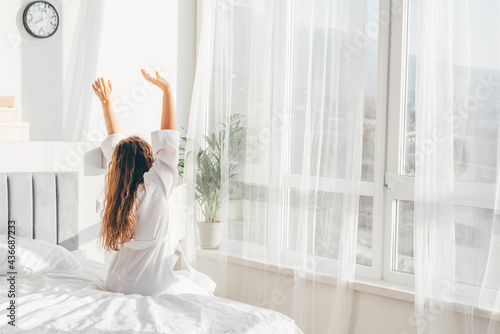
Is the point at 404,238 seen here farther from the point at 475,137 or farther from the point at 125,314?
the point at 125,314

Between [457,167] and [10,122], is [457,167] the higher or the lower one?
the lower one

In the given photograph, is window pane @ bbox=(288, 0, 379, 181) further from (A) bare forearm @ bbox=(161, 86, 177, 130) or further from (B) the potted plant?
(A) bare forearm @ bbox=(161, 86, 177, 130)

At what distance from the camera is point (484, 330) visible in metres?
2.58

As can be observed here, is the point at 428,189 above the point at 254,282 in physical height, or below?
above

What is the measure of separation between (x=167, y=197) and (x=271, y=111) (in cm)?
134

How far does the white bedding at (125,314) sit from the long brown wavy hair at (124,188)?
0.81ft

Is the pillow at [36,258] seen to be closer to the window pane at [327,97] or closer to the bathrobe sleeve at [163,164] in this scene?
the bathrobe sleeve at [163,164]

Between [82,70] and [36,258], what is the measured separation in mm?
1301

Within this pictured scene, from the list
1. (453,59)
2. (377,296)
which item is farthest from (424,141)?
(377,296)

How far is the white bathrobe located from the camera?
2.23 m

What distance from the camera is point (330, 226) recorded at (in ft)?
10.3

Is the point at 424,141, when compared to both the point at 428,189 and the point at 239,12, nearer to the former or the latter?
the point at 428,189

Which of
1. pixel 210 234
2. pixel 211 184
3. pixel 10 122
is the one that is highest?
pixel 10 122

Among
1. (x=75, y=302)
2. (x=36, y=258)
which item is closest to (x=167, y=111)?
(x=75, y=302)
